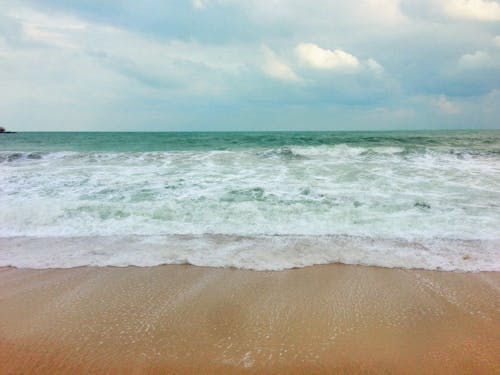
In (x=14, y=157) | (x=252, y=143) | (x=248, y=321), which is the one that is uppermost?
(x=252, y=143)

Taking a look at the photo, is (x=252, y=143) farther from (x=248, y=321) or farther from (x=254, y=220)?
(x=248, y=321)

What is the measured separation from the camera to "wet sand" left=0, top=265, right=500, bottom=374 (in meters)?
2.37

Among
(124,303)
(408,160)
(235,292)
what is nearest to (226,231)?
(235,292)

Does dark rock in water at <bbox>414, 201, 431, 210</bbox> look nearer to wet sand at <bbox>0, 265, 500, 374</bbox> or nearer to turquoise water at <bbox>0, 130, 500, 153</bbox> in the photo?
wet sand at <bbox>0, 265, 500, 374</bbox>

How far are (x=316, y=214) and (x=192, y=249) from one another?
279 cm

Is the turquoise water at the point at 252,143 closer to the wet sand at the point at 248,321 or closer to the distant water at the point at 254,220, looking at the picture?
the distant water at the point at 254,220

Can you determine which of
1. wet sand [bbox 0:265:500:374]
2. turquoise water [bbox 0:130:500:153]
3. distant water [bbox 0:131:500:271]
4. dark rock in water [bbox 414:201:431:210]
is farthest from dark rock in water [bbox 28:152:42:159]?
dark rock in water [bbox 414:201:431:210]

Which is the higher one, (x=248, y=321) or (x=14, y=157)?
(x=14, y=157)

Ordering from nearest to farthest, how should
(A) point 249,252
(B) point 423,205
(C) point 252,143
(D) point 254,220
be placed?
(A) point 249,252
(D) point 254,220
(B) point 423,205
(C) point 252,143

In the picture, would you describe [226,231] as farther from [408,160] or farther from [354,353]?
[408,160]

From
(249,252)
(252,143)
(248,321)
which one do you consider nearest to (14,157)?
(252,143)

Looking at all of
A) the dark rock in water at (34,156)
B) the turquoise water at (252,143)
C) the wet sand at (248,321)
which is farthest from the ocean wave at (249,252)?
the turquoise water at (252,143)

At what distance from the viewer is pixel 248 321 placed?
2848 millimetres

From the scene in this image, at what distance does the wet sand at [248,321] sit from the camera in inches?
93.1
